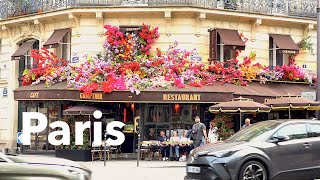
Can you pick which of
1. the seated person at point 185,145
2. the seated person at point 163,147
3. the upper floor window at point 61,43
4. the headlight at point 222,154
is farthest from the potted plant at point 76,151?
the headlight at point 222,154

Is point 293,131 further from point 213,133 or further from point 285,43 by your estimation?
point 285,43

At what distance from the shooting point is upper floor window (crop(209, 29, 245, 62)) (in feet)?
84.8

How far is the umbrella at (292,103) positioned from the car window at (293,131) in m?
11.0

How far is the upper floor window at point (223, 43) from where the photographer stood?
25.8 meters

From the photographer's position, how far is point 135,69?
81.5 feet

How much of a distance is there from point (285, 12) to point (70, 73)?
10315 millimetres

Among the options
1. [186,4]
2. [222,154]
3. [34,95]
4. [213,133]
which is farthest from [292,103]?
[222,154]

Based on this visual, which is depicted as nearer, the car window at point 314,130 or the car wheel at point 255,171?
the car wheel at point 255,171

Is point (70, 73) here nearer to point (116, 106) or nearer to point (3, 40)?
point (116, 106)

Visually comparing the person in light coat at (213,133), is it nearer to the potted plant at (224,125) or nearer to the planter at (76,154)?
the potted plant at (224,125)

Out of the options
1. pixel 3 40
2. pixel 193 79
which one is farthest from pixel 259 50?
pixel 3 40

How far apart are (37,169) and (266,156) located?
18.9 feet

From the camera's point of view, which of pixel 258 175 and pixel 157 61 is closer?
pixel 258 175

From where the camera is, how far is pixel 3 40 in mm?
29984
